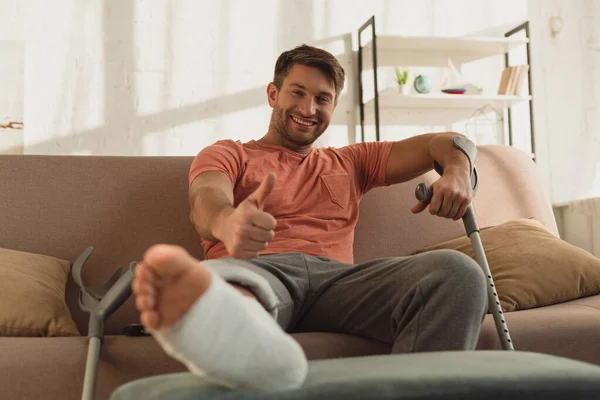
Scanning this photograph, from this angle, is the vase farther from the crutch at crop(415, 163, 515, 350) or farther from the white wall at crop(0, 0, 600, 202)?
the crutch at crop(415, 163, 515, 350)

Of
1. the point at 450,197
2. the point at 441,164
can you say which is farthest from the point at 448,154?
the point at 450,197

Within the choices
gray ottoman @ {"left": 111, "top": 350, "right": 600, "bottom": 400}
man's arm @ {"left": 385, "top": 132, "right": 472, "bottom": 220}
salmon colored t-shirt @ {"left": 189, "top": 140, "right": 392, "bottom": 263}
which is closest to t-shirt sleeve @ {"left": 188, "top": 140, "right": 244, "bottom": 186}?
salmon colored t-shirt @ {"left": 189, "top": 140, "right": 392, "bottom": 263}

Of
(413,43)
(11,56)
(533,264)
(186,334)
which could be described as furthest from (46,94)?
(186,334)

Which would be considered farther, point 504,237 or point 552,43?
point 552,43

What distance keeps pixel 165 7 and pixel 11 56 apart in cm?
80

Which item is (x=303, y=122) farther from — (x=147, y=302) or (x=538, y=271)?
(x=147, y=302)

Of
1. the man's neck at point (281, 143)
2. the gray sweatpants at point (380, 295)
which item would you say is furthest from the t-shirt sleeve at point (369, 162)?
the gray sweatpants at point (380, 295)

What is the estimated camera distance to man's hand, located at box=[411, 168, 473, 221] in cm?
149

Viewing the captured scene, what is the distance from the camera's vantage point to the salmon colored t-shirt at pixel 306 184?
173 centimetres

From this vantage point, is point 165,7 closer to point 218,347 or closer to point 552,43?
point 552,43

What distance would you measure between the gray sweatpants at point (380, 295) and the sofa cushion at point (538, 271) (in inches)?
17.9

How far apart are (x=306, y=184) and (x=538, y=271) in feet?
2.12

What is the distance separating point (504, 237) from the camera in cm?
197

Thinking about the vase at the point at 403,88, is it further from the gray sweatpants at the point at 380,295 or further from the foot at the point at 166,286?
the foot at the point at 166,286
